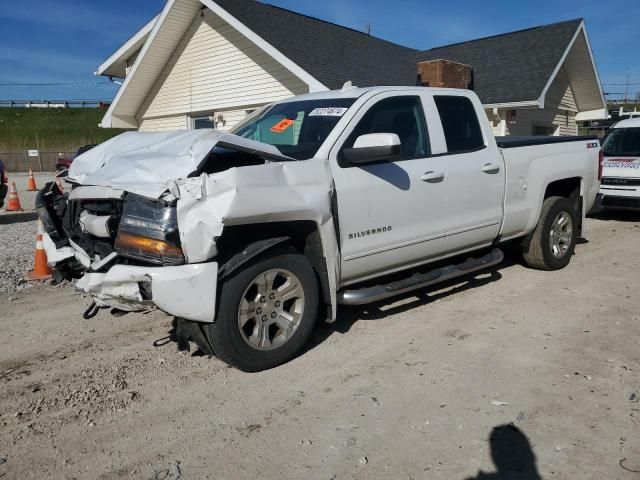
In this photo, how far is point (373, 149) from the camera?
13.1 ft

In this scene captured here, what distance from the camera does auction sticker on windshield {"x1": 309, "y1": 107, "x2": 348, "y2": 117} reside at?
4.40 m

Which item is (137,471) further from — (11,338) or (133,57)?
(133,57)

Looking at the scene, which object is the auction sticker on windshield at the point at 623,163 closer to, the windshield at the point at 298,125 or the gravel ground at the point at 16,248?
the windshield at the point at 298,125

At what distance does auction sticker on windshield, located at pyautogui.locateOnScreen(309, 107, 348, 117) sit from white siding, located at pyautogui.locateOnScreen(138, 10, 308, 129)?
9.19 m

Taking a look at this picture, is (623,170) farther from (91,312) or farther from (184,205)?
(91,312)

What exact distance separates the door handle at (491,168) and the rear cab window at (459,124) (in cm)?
19

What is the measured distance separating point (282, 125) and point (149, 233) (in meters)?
1.91

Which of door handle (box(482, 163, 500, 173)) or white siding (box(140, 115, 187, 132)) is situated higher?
white siding (box(140, 115, 187, 132))

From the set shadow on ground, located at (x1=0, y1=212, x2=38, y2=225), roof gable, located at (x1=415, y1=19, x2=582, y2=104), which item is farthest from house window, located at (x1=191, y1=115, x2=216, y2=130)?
roof gable, located at (x1=415, y1=19, x2=582, y2=104)

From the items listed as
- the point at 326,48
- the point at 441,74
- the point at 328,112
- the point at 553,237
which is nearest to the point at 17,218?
the point at 326,48

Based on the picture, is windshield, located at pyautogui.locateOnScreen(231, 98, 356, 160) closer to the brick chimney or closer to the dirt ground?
the dirt ground

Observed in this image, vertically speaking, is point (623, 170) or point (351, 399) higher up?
point (623, 170)

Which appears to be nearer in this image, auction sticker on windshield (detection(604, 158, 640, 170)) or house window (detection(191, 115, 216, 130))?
auction sticker on windshield (detection(604, 158, 640, 170))

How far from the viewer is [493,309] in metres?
5.13
